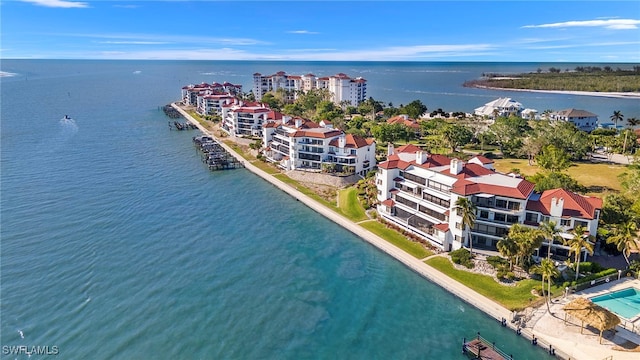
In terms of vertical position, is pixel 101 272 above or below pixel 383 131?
below

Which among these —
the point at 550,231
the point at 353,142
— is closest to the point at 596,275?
the point at 550,231

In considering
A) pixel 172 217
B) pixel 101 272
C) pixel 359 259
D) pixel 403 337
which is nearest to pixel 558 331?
pixel 403 337

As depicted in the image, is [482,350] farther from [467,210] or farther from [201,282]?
[201,282]

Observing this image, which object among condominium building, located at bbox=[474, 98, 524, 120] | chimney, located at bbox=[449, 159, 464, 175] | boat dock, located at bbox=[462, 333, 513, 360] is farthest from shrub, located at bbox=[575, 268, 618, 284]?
condominium building, located at bbox=[474, 98, 524, 120]

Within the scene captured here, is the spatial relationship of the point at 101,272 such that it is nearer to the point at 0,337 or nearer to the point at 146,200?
the point at 0,337

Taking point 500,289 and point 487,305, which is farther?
point 500,289

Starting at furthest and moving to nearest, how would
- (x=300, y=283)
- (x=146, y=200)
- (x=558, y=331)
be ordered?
(x=146, y=200) < (x=300, y=283) < (x=558, y=331)

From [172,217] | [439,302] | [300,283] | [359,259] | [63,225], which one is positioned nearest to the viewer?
[439,302]

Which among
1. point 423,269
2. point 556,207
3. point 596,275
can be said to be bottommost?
point 423,269

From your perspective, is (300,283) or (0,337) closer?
(0,337)
